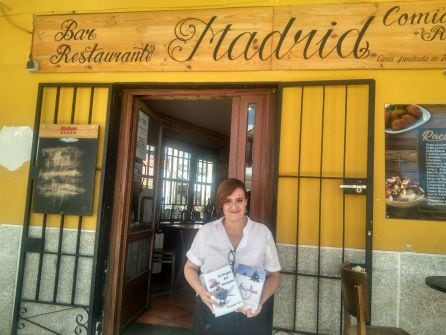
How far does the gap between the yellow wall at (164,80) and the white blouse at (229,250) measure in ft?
3.83

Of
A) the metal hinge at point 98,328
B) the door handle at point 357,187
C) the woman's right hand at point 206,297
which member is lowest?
the metal hinge at point 98,328

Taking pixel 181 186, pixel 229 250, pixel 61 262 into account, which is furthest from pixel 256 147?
pixel 181 186

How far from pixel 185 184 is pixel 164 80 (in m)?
4.11

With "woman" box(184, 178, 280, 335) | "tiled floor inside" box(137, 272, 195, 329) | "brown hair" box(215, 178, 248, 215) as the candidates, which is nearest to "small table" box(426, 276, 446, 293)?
"woman" box(184, 178, 280, 335)

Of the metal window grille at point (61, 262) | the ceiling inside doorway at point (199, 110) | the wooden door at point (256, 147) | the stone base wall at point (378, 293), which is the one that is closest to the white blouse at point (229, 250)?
the stone base wall at point (378, 293)

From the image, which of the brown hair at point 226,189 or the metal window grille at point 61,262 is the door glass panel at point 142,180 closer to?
the metal window grille at point 61,262

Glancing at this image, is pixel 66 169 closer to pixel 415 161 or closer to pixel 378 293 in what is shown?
pixel 378 293

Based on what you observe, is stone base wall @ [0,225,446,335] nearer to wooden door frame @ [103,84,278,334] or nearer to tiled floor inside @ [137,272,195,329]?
wooden door frame @ [103,84,278,334]

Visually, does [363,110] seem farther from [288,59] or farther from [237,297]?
[237,297]

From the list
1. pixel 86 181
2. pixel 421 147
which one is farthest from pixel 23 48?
pixel 421 147

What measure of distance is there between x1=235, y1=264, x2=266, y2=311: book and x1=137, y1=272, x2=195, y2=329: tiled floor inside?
2262 millimetres

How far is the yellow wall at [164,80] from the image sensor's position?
2.84 meters

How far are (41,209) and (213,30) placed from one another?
222 cm

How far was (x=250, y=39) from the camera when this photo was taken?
10.5ft
